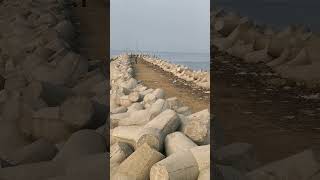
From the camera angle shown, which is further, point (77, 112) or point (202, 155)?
point (77, 112)

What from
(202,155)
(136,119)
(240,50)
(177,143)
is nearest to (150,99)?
(136,119)

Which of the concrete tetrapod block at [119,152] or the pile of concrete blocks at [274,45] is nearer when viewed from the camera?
the concrete tetrapod block at [119,152]

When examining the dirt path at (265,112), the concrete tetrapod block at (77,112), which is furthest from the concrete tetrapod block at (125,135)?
the dirt path at (265,112)

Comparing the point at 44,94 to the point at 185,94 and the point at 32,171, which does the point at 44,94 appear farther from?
the point at 185,94

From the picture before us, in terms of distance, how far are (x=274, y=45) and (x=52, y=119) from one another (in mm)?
4602

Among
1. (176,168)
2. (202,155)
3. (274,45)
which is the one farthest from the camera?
(274,45)

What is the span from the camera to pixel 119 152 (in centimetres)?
165

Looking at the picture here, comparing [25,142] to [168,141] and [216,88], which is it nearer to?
[168,141]

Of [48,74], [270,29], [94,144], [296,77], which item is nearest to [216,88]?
[296,77]

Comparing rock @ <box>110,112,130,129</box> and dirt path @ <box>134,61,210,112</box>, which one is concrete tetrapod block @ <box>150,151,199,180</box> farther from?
dirt path @ <box>134,61,210,112</box>

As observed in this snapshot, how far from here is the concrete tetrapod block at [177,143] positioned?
1645mm

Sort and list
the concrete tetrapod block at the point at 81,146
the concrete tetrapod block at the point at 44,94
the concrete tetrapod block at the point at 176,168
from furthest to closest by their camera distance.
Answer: the concrete tetrapod block at the point at 44,94 < the concrete tetrapod block at the point at 81,146 < the concrete tetrapod block at the point at 176,168

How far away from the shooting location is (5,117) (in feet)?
7.13

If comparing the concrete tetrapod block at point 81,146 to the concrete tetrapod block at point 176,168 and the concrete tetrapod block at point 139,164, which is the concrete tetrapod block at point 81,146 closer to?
the concrete tetrapod block at point 139,164
